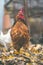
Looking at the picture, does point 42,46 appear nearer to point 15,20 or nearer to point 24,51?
point 24,51

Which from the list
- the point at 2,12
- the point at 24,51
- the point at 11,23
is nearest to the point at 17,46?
the point at 24,51

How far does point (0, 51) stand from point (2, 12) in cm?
30

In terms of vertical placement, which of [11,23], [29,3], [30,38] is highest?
[29,3]

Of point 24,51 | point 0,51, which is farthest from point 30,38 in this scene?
point 0,51

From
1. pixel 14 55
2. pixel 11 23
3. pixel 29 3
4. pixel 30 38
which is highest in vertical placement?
pixel 29 3

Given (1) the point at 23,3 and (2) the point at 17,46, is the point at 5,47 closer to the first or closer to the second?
(2) the point at 17,46

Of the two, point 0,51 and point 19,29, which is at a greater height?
point 19,29

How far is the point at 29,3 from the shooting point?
1.34 m

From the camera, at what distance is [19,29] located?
4.22 ft

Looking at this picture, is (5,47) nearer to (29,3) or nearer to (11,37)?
(11,37)

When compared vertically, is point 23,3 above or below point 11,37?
above

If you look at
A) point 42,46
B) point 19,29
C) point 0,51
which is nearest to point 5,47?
point 0,51

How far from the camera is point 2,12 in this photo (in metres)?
1.34

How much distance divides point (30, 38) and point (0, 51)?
24cm
